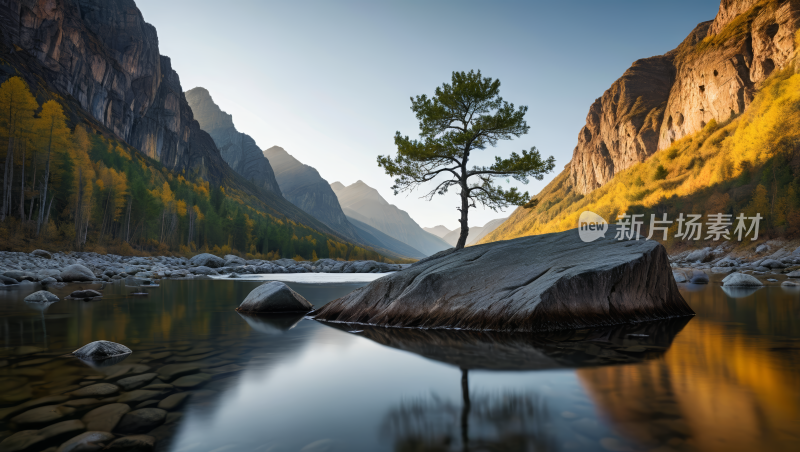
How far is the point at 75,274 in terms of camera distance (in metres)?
20.1

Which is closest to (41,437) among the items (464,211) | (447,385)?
(447,385)

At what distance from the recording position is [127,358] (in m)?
5.05

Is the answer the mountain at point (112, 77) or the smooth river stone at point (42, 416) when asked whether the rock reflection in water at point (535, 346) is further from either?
the mountain at point (112, 77)

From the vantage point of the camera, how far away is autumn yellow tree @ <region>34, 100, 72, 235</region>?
33.1 m

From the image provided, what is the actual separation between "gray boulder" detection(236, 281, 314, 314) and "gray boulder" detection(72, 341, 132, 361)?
17.3 ft

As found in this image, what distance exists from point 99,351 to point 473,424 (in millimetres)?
5072

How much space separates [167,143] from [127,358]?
5713 inches

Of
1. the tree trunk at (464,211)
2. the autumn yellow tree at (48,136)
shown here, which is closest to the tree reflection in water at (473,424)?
the tree trunk at (464,211)

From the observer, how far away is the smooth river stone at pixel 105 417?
280 centimetres

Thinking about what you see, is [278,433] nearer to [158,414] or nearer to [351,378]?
[158,414]

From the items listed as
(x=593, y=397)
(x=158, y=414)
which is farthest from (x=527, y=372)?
(x=158, y=414)

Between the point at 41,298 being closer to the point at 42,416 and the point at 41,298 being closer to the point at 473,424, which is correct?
the point at 42,416

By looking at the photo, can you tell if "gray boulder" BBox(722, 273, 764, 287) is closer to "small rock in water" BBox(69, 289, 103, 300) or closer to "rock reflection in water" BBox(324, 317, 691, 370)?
"rock reflection in water" BBox(324, 317, 691, 370)

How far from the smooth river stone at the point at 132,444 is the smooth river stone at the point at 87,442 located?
0.07m
